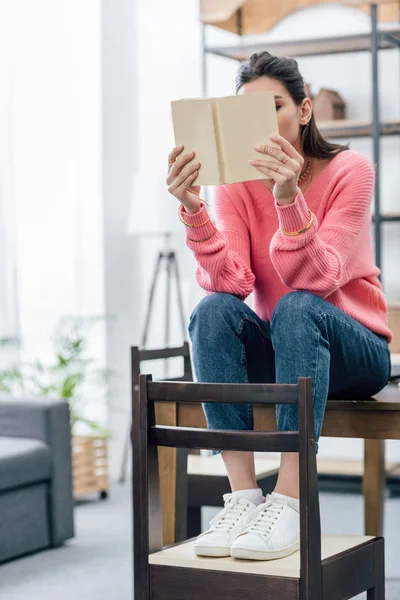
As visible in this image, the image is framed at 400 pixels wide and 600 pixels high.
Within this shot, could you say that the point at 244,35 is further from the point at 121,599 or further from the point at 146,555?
the point at 146,555

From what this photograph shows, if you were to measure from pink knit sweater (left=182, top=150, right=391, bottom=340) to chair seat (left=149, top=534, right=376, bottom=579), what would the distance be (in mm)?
479

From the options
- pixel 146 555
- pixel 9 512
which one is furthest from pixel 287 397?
pixel 9 512

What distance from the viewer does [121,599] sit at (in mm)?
2729

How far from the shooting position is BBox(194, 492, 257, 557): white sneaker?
67.2 inches

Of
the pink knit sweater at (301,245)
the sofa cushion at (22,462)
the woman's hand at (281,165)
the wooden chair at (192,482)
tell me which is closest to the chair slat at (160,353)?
the wooden chair at (192,482)

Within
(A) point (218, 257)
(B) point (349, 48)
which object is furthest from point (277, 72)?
(B) point (349, 48)

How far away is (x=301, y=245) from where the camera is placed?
6.20ft

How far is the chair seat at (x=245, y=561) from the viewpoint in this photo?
64.4 inches

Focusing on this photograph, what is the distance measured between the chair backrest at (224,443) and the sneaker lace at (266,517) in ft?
0.37

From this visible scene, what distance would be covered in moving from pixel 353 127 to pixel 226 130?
237cm

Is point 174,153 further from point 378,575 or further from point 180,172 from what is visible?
point 378,575

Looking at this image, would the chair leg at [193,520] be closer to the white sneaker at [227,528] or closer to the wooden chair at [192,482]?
the wooden chair at [192,482]

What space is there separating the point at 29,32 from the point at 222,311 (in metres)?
3.15

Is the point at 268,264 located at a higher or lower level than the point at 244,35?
lower
